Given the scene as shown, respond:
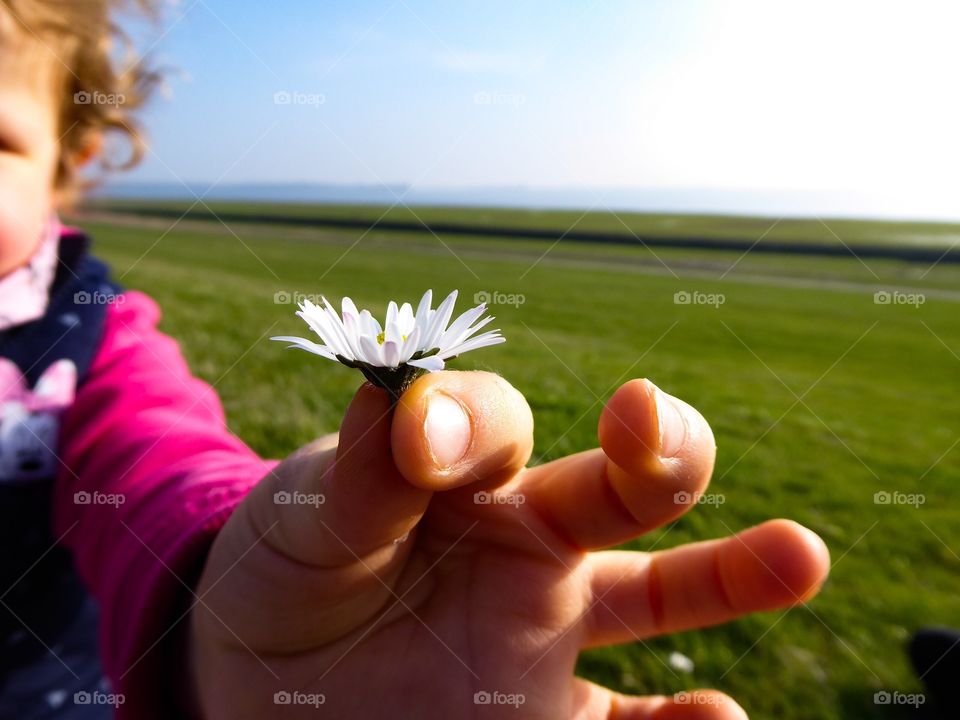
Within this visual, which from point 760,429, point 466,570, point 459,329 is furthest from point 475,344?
point 760,429

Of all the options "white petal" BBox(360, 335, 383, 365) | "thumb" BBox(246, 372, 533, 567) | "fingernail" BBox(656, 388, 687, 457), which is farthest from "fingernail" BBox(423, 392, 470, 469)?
"fingernail" BBox(656, 388, 687, 457)

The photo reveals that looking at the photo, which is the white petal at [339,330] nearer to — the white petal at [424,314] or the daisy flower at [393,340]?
the daisy flower at [393,340]

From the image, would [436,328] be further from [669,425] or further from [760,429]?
[760,429]

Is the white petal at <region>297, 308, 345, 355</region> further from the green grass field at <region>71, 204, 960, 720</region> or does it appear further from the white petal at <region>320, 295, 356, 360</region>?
the green grass field at <region>71, 204, 960, 720</region>

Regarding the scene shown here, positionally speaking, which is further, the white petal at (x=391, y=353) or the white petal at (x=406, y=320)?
the white petal at (x=406, y=320)

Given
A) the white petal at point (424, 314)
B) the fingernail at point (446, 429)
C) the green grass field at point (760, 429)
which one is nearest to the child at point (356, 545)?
the fingernail at point (446, 429)

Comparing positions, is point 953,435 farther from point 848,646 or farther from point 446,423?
point 446,423
